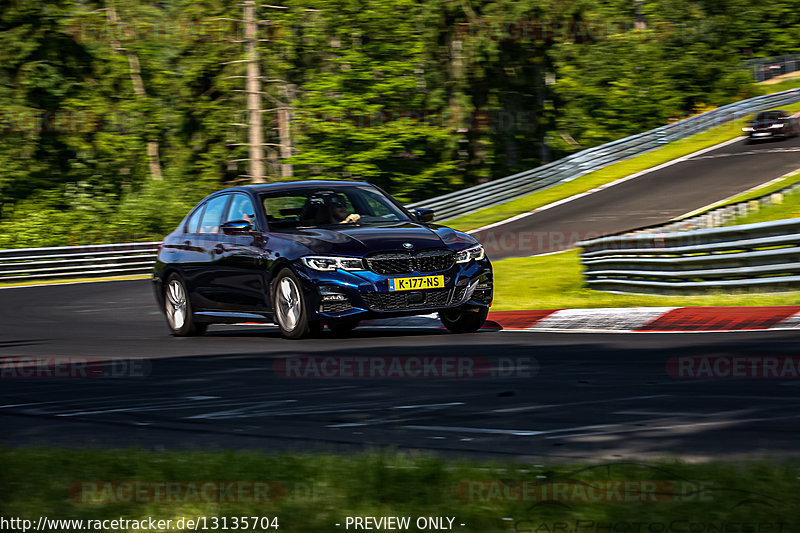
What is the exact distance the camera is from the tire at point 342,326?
37.5 feet

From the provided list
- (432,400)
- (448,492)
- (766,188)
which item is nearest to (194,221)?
(432,400)

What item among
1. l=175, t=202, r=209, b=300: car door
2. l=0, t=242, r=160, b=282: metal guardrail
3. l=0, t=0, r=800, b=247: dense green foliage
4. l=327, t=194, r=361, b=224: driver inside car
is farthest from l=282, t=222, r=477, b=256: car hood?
l=0, t=0, r=800, b=247: dense green foliage

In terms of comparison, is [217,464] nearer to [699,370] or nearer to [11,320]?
[699,370]

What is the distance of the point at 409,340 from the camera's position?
11492 mm

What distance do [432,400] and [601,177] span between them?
1326 inches

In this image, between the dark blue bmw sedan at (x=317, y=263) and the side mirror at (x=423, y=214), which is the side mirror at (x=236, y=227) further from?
the side mirror at (x=423, y=214)

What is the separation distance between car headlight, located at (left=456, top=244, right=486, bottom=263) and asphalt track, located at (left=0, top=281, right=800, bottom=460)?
0.76 m

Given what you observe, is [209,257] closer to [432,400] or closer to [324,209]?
[324,209]

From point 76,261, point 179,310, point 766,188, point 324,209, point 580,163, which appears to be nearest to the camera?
point 324,209

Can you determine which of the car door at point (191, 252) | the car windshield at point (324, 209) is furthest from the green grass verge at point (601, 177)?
the car windshield at point (324, 209)

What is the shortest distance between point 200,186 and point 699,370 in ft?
151

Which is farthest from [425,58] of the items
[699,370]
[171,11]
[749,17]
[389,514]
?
[389,514]

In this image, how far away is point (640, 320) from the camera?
12344mm

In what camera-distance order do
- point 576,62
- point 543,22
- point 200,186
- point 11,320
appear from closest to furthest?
point 11,320 < point 200,186 < point 543,22 < point 576,62
